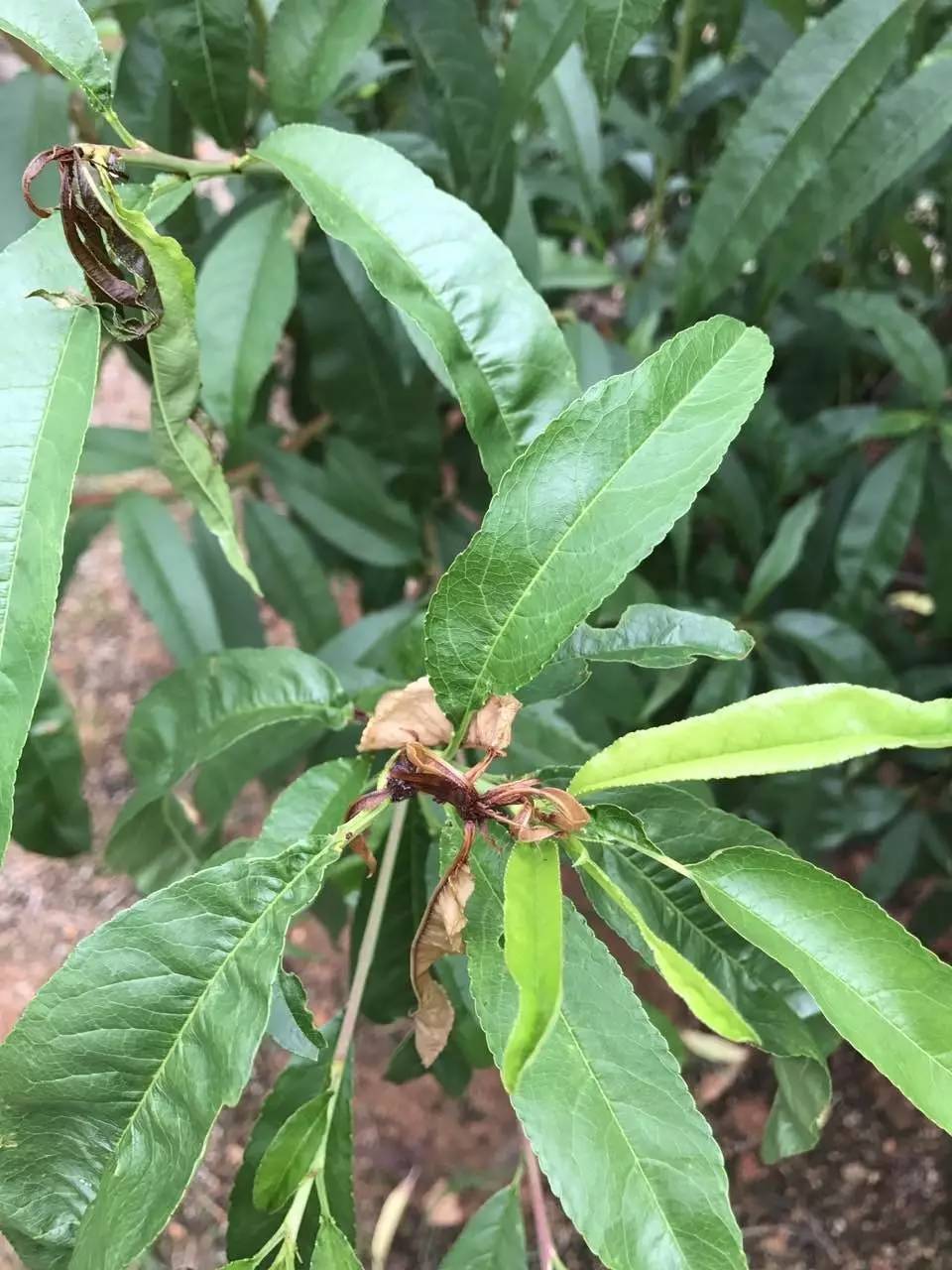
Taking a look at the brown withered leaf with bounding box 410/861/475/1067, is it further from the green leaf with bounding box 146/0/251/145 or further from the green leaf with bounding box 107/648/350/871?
the green leaf with bounding box 146/0/251/145

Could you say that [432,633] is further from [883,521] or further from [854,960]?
[883,521]

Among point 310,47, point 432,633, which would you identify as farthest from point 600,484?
point 310,47

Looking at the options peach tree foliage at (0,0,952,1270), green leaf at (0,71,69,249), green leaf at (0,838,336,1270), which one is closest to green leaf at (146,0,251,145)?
peach tree foliage at (0,0,952,1270)

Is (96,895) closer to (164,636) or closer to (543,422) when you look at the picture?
(164,636)

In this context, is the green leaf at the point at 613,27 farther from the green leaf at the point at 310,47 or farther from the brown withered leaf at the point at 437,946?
the brown withered leaf at the point at 437,946

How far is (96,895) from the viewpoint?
4.90ft

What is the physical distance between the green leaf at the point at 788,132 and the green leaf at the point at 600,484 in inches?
13.4

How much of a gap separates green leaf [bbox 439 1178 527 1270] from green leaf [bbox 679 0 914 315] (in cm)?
63

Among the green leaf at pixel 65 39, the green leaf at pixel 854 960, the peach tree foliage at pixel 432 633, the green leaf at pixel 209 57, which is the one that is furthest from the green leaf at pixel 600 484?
the green leaf at pixel 209 57

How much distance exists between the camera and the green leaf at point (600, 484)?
38 cm

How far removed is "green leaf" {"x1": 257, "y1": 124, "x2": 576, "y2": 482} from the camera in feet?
1.44

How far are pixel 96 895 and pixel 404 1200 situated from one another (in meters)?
0.66

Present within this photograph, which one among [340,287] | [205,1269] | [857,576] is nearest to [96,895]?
[205,1269]

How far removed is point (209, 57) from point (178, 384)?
0.84 ft
